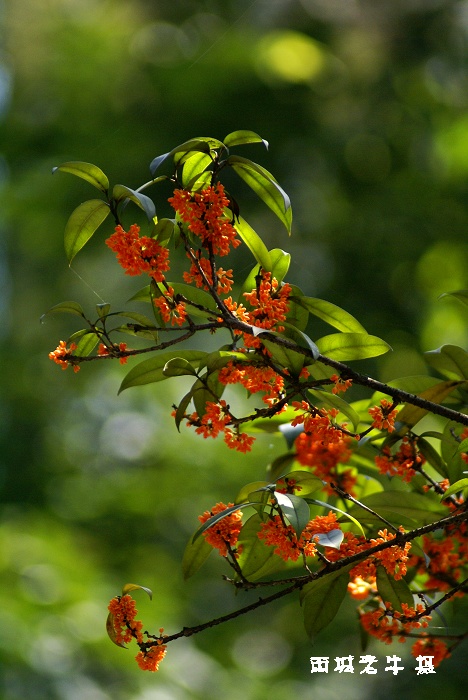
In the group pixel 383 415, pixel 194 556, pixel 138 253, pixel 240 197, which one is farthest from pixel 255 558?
pixel 240 197

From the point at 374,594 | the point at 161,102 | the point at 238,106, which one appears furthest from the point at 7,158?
the point at 374,594

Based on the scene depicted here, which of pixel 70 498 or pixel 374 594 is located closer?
pixel 374 594

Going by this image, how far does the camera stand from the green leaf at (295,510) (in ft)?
1.64

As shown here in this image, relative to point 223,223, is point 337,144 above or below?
above

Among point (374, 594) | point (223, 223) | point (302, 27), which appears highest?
point (302, 27)

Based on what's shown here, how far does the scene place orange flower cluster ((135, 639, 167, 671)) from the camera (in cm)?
56

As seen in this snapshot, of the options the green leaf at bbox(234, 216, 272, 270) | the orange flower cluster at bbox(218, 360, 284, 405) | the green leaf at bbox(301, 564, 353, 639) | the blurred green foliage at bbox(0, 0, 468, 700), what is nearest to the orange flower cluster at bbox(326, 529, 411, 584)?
the green leaf at bbox(301, 564, 353, 639)

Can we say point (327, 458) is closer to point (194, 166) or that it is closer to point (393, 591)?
point (393, 591)

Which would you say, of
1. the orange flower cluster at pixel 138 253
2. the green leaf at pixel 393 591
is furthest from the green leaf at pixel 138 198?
the green leaf at pixel 393 591

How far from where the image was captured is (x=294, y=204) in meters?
3.38

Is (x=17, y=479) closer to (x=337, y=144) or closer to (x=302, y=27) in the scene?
(x=337, y=144)

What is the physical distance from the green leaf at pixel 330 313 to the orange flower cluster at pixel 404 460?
12cm

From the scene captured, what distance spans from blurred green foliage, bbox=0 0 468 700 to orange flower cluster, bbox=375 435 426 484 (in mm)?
2207

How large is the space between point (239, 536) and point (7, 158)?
12.6 feet
